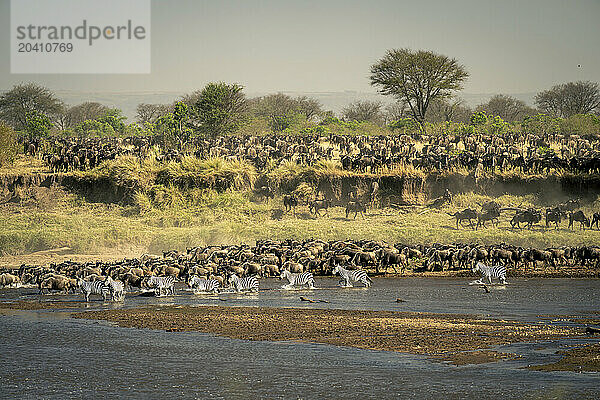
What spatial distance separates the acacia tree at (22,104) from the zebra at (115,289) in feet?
242

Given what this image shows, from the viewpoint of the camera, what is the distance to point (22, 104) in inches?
3558

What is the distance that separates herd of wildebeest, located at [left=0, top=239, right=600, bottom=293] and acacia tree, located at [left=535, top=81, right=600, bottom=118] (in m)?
65.9

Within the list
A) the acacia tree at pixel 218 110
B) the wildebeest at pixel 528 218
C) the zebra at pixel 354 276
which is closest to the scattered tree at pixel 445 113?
the acacia tree at pixel 218 110

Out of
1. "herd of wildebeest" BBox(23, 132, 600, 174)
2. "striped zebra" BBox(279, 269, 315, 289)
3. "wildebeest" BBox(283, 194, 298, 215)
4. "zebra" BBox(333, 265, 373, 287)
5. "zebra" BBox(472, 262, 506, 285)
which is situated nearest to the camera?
"striped zebra" BBox(279, 269, 315, 289)

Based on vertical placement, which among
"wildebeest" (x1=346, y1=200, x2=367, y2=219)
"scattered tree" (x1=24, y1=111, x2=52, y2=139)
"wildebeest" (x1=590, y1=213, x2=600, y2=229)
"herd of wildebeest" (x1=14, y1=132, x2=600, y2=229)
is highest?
"scattered tree" (x1=24, y1=111, x2=52, y2=139)

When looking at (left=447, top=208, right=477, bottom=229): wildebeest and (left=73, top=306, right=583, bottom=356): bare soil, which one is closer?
(left=73, top=306, right=583, bottom=356): bare soil

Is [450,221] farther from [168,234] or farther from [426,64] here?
[426,64]

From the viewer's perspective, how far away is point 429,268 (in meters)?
28.4

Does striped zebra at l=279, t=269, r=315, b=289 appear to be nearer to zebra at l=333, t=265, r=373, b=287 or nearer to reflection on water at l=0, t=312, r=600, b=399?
zebra at l=333, t=265, r=373, b=287

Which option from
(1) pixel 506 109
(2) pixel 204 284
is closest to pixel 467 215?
(2) pixel 204 284

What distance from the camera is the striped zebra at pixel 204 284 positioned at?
2306cm

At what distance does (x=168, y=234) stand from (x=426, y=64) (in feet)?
130

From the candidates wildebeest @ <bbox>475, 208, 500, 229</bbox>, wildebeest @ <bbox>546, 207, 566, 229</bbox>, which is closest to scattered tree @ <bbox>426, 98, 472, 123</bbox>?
wildebeest @ <bbox>475, 208, 500, 229</bbox>

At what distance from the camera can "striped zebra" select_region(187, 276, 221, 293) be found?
23.1 meters
